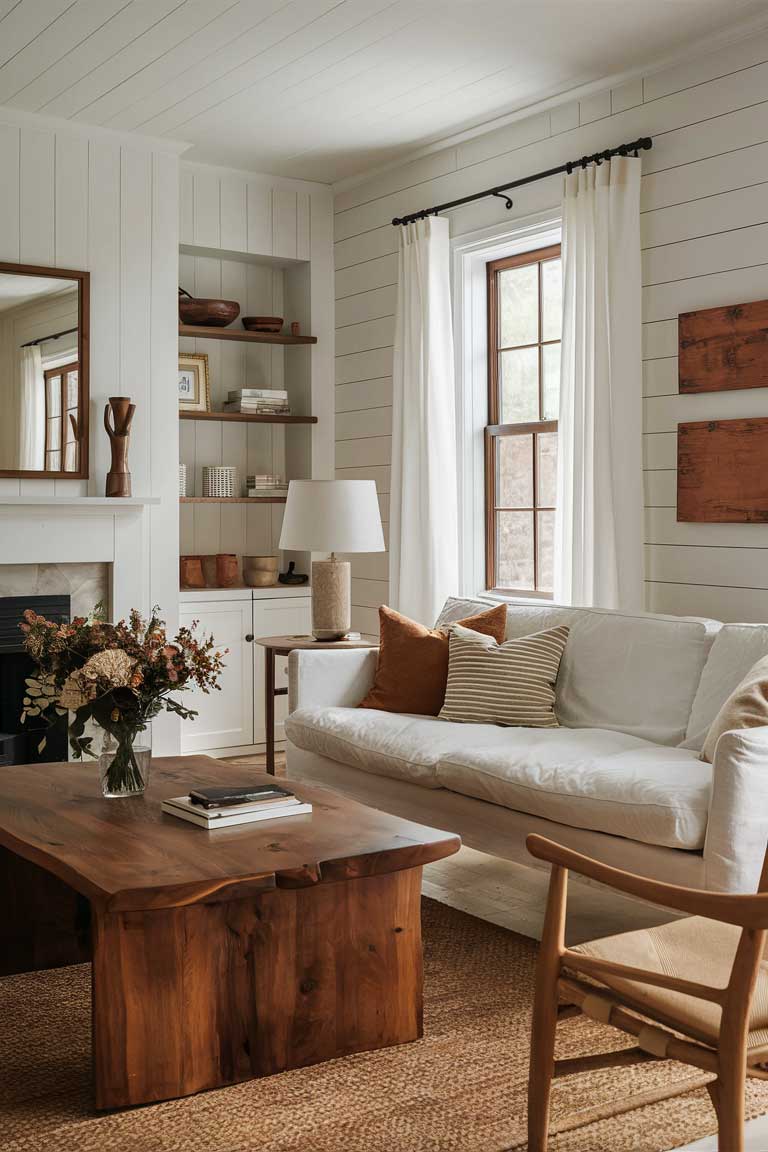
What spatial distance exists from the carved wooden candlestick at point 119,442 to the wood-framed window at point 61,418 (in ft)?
0.49

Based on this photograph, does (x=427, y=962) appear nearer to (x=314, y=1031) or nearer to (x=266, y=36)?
(x=314, y=1031)

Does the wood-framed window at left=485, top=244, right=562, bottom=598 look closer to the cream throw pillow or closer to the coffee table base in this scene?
the cream throw pillow

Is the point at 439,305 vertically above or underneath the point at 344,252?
underneath

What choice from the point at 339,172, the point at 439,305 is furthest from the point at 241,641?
the point at 339,172

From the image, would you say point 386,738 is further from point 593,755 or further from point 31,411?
point 31,411

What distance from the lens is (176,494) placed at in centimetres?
547

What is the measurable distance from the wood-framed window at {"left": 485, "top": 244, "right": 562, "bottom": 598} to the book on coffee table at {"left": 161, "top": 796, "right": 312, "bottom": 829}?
8.31 ft

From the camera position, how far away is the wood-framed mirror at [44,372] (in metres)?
5.00

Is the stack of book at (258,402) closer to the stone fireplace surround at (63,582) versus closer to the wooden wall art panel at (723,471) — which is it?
the stone fireplace surround at (63,582)

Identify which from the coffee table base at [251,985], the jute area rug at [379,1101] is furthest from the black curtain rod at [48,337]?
the coffee table base at [251,985]

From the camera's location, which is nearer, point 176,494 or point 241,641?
point 176,494

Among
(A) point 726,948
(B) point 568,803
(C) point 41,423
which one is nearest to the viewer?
(A) point 726,948

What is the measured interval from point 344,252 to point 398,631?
2619 millimetres

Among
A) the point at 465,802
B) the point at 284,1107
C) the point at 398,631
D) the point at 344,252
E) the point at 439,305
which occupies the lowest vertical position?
the point at 284,1107
